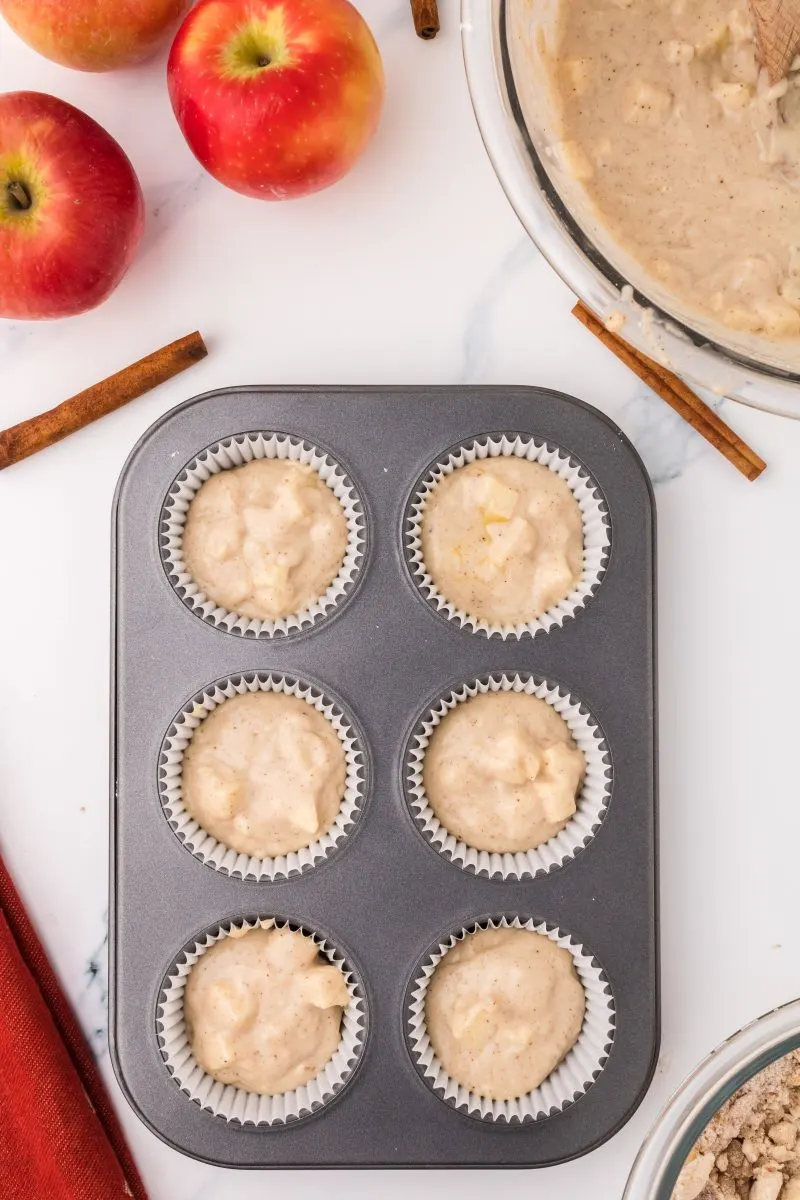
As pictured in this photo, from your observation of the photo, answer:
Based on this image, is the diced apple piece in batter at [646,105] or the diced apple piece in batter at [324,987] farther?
the diced apple piece in batter at [324,987]

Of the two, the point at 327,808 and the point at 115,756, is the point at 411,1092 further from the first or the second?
the point at 115,756

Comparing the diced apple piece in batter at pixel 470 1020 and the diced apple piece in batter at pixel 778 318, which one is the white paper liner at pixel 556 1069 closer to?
the diced apple piece in batter at pixel 470 1020

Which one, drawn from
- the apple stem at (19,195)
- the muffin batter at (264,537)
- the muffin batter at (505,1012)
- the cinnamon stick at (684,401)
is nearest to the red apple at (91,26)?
the apple stem at (19,195)

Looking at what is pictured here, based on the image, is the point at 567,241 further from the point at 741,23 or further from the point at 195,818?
the point at 195,818

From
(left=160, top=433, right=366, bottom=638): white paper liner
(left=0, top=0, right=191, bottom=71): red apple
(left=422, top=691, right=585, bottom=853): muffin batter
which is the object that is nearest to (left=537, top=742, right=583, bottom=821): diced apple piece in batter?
(left=422, top=691, right=585, bottom=853): muffin batter

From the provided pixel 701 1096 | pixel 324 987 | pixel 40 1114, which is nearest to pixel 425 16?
pixel 324 987

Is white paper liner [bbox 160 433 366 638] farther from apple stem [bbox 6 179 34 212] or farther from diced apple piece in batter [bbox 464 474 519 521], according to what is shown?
apple stem [bbox 6 179 34 212]
